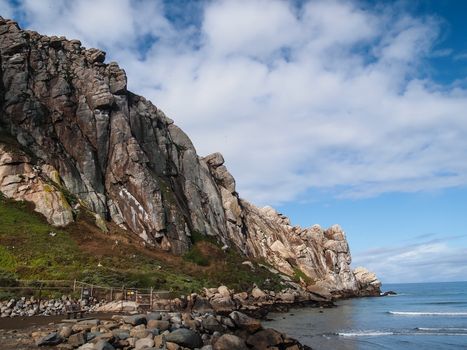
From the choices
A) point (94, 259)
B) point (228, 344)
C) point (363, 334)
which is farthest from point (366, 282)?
point (228, 344)

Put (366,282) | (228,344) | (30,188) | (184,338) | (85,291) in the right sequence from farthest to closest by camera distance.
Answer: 1. (366,282)
2. (30,188)
3. (85,291)
4. (228,344)
5. (184,338)

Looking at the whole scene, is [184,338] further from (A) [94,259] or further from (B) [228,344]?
(A) [94,259]

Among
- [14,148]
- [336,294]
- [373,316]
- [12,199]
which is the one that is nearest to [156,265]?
[12,199]

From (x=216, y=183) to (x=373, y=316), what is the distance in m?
46.6

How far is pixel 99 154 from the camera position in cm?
7156

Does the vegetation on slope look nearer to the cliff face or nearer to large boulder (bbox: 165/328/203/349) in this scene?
the cliff face

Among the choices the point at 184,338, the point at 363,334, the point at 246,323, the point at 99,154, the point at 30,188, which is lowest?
the point at 363,334

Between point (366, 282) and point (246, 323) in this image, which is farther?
point (366, 282)

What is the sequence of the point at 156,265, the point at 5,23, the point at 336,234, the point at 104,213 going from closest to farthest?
1. the point at 156,265
2. the point at 104,213
3. the point at 5,23
4. the point at 336,234

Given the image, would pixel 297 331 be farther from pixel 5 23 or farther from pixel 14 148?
pixel 5 23

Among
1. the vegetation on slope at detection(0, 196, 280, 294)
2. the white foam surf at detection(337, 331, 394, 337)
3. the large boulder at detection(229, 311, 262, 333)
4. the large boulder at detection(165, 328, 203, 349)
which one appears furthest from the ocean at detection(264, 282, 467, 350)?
the large boulder at detection(165, 328, 203, 349)

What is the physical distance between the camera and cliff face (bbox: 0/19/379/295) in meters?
62.0

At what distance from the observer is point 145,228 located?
67188 millimetres

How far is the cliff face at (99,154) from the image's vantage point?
2440 inches
